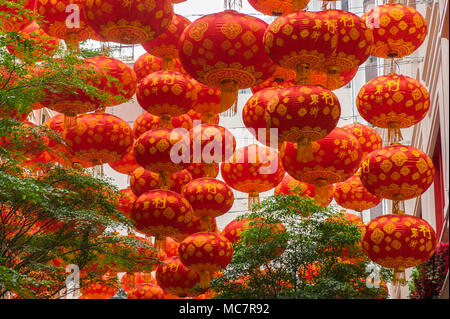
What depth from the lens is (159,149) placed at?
8711 millimetres

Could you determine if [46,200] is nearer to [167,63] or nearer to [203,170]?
[167,63]

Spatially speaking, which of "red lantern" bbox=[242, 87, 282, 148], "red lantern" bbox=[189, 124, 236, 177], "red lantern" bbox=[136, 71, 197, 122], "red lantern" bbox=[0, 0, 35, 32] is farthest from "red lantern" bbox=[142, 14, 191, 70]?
"red lantern" bbox=[0, 0, 35, 32]

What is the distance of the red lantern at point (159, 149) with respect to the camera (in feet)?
28.6

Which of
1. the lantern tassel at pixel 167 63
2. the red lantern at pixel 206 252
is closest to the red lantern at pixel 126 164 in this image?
the red lantern at pixel 206 252

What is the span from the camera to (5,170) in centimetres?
784

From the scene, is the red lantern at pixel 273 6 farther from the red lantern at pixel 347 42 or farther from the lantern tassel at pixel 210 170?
the lantern tassel at pixel 210 170

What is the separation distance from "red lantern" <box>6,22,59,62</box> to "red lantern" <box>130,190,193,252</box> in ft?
6.20

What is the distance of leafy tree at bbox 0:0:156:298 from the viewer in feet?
24.7

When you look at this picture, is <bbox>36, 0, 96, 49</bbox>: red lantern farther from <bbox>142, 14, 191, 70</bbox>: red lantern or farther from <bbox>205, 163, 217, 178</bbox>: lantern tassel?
<bbox>205, 163, 217, 178</bbox>: lantern tassel

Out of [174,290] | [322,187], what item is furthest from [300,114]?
[174,290]

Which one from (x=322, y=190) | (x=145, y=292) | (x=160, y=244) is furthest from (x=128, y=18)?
(x=145, y=292)

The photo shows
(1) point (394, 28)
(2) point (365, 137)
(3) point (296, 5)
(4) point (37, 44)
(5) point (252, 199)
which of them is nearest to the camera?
(3) point (296, 5)

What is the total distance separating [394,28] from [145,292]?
5.77m

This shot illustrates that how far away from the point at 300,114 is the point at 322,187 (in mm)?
1504
